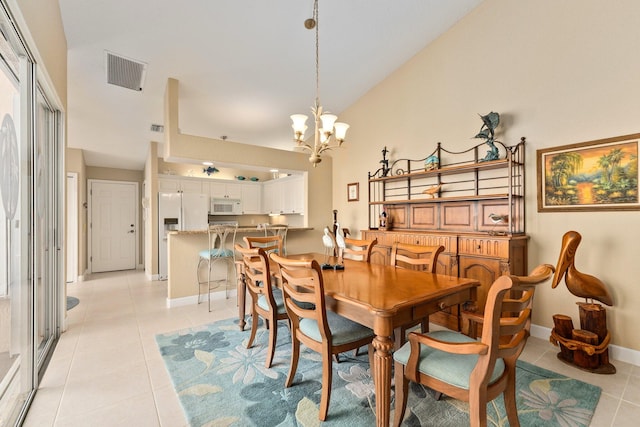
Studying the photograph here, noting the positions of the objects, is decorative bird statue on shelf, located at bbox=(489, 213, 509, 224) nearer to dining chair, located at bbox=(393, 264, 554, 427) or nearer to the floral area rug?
the floral area rug

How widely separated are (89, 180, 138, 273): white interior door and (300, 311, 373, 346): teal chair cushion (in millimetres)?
6381

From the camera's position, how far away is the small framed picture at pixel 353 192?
192 inches

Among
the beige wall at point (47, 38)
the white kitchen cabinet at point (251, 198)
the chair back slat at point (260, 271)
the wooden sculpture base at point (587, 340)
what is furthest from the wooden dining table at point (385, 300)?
the white kitchen cabinet at point (251, 198)

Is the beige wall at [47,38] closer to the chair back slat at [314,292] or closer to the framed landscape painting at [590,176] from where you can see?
the chair back slat at [314,292]

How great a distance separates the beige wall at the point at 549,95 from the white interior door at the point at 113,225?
632 centimetres

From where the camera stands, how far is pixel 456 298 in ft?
5.98

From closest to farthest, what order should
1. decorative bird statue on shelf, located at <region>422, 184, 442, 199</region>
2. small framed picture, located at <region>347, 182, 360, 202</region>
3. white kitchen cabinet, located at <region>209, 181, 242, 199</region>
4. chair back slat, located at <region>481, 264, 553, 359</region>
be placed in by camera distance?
chair back slat, located at <region>481, 264, 553, 359</region>
decorative bird statue on shelf, located at <region>422, 184, 442, 199</region>
small framed picture, located at <region>347, 182, 360, 202</region>
white kitchen cabinet, located at <region>209, 181, 242, 199</region>

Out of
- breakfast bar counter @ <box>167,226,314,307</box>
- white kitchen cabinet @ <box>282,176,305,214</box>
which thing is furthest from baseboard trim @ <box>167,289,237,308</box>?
white kitchen cabinet @ <box>282,176,305,214</box>

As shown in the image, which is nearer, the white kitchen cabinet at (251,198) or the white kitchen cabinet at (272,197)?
the white kitchen cabinet at (272,197)

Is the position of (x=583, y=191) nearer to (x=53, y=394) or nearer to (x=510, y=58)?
(x=510, y=58)

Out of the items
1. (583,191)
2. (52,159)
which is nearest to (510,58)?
(583,191)

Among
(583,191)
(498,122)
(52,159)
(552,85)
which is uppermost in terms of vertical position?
(552,85)

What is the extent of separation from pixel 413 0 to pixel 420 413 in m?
3.71

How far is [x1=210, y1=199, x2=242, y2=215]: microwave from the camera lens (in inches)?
251
